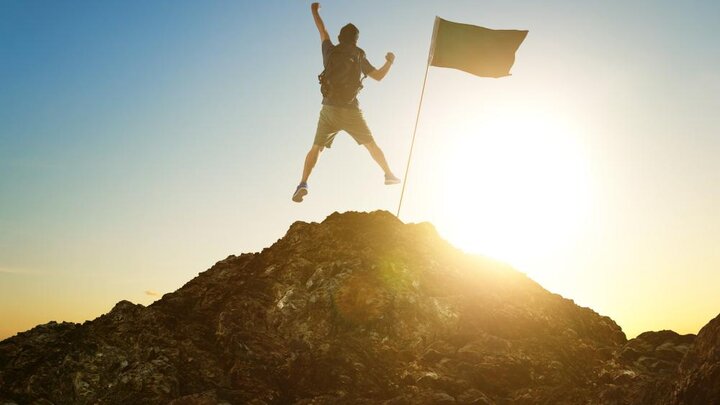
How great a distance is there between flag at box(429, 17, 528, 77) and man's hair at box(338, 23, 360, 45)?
2.82 meters

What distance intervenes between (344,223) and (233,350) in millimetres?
3956

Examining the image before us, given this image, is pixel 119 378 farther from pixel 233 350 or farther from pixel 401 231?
pixel 401 231

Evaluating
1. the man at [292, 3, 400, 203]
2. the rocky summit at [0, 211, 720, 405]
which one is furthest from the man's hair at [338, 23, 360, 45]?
the rocky summit at [0, 211, 720, 405]

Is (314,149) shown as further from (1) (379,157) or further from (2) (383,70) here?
(2) (383,70)

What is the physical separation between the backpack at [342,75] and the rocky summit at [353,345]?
293cm

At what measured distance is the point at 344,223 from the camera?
10.3 meters

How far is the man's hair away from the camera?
9.96 metres

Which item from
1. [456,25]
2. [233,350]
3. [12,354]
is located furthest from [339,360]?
[456,25]

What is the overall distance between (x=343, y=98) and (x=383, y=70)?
1.13 meters

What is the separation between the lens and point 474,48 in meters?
12.5

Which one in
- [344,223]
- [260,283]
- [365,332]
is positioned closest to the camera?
[365,332]

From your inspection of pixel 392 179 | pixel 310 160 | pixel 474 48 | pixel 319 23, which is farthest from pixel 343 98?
pixel 474 48

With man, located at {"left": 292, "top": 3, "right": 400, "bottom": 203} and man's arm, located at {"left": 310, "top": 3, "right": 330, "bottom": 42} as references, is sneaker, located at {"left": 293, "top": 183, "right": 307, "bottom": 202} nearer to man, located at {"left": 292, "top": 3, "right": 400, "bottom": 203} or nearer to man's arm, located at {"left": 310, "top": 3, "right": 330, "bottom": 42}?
man, located at {"left": 292, "top": 3, "right": 400, "bottom": 203}

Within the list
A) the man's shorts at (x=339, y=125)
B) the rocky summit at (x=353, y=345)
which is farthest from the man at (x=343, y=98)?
the rocky summit at (x=353, y=345)
